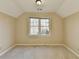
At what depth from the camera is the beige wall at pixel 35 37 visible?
6660mm

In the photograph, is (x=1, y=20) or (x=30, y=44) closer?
(x=1, y=20)

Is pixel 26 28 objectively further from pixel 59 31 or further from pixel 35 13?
pixel 59 31

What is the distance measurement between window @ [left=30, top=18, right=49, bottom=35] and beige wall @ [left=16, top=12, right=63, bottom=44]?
251 millimetres

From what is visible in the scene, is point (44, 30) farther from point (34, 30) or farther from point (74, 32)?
point (74, 32)

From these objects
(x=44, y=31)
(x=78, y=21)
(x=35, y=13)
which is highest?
(x=35, y=13)

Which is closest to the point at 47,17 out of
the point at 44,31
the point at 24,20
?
the point at 44,31

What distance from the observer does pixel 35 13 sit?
674cm

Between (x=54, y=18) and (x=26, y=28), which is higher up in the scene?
(x=54, y=18)

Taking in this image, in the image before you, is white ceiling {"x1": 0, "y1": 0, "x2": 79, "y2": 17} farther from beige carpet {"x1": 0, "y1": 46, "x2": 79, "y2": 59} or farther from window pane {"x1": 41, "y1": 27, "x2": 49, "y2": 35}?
window pane {"x1": 41, "y1": 27, "x2": 49, "y2": 35}

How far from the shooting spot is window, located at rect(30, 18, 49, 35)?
682 cm

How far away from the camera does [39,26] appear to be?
22.5 ft

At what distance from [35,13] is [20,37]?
1.57 m

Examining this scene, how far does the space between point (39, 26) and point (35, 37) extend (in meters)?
0.67

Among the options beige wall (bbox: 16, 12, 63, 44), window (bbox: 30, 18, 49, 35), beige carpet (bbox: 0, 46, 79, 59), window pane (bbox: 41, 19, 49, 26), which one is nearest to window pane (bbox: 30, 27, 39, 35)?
window (bbox: 30, 18, 49, 35)
